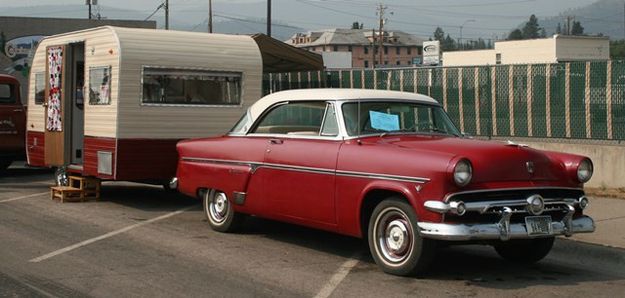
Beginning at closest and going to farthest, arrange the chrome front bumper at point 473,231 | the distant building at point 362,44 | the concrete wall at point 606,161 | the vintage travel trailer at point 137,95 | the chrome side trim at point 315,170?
1. the chrome front bumper at point 473,231
2. the chrome side trim at point 315,170
3. the vintage travel trailer at point 137,95
4. the concrete wall at point 606,161
5. the distant building at point 362,44

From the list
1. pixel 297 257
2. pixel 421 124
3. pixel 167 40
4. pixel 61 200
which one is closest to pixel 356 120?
pixel 421 124

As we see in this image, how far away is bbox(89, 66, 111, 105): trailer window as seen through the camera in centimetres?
1092

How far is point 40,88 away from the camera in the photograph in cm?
1312

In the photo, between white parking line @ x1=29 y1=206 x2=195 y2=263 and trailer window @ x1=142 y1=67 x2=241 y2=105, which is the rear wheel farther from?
trailer window @ x1=142 y1=67 x2=241 y2=105

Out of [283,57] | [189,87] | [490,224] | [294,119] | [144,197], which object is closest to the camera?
[490,224]

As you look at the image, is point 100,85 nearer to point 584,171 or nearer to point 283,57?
point 584,171

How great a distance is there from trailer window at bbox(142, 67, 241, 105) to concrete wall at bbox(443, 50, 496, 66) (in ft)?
219

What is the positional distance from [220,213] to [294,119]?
1685 mm

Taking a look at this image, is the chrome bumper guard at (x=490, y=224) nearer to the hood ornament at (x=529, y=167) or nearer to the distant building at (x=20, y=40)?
the hood ornament at (x=529, y=167)

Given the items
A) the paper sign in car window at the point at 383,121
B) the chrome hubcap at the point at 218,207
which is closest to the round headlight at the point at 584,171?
the paper sign in car window at the point at 383,121

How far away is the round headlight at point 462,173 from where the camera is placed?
20.2 feet

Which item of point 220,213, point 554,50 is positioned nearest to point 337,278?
point 220,213

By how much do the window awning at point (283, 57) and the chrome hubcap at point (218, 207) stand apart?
8.13m

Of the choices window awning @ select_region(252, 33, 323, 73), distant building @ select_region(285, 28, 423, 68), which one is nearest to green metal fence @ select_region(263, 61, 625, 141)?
window awning @ select_region(252, 33, 323, 73)
